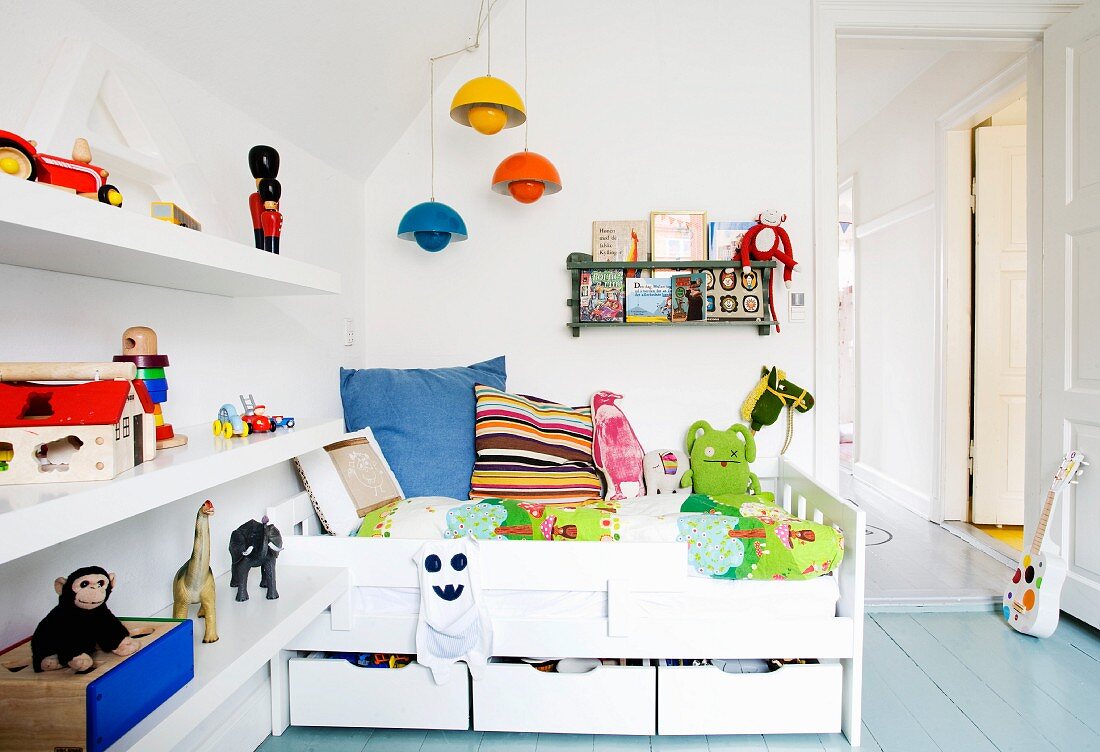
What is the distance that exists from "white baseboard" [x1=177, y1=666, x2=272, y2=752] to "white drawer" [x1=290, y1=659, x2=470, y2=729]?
92mm

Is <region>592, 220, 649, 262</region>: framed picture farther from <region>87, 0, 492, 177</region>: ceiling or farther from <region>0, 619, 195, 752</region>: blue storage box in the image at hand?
<region>0, 619, 195, 752</region>: blue storage box

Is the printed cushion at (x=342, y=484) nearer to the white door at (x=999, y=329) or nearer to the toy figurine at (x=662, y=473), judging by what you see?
the toy figurine at (x=662, y=473)

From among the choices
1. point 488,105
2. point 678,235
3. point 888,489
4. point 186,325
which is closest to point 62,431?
point 186,325

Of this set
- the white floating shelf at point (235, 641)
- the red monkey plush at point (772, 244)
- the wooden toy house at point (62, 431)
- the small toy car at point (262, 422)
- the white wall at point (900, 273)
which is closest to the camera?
the wooden toy house at point (62, 431)

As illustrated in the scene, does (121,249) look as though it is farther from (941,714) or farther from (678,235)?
(941,714)

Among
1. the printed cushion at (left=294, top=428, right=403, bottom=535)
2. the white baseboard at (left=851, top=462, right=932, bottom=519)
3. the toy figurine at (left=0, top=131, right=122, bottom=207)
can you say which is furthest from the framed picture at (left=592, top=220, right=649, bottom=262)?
the white baseboard at (left=851, top=462, right=932, bottom=519)

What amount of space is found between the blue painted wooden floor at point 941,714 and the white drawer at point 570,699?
6cm

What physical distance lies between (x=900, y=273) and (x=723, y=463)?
Result: 243cm

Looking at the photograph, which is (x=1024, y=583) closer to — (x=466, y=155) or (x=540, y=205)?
(x=540, y=205)

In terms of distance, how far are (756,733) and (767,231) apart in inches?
61.9

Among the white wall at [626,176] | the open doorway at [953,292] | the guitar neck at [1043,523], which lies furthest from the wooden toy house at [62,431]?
the open doorway at [953,292]

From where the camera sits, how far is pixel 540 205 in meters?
2.49

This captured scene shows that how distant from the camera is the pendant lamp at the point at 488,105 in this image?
196 centimetres

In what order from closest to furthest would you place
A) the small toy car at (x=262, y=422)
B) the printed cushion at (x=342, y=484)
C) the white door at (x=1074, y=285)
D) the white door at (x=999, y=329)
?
the small toy car at (x=262, y=422)
the printed cushion at (x=342, y=484)
the white door at (x=1074, y=285)
the white door at (x=999, y=329)
